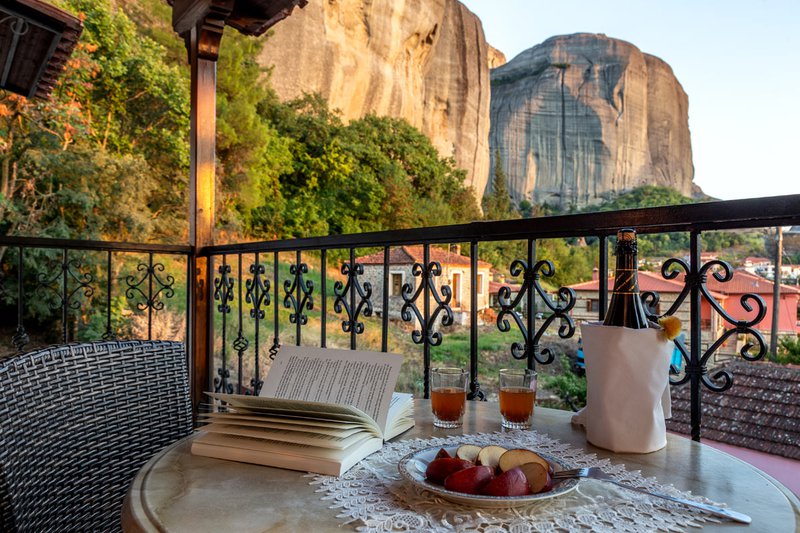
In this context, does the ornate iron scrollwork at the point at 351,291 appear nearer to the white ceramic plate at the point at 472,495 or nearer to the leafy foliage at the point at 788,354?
the white ceramic plate at the point at 472,495

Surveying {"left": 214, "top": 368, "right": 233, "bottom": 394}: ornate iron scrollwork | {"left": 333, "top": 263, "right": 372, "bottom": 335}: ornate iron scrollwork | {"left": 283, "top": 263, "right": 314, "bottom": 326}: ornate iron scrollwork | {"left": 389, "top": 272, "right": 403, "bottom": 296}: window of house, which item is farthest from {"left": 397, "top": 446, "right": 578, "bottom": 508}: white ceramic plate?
{"left": 389, "top": 272, "right": 403, "bottom": 296}: window of house

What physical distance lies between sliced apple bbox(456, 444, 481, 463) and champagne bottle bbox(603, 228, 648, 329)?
25 cm

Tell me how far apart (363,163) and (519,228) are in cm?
1534

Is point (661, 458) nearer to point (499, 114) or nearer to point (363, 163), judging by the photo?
point (363, 163)

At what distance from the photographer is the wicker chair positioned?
667 millimetres

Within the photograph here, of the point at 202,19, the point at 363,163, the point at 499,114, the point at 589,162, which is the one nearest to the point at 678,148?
the point at 589,162

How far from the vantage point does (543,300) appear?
113 centimetres

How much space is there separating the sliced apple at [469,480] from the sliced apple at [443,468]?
0.02 meters

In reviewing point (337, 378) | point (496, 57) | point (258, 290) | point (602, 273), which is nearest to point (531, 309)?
point (602, 273)

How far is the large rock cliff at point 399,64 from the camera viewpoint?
14.8m

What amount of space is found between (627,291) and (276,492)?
1.59 feet

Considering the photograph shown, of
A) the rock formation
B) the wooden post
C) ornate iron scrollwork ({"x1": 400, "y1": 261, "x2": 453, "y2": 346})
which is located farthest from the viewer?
the rock formation

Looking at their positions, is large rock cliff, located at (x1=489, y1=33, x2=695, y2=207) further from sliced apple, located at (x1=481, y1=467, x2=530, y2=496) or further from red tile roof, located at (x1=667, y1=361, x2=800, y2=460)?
sliced apple, located at (x1=481, y1=467, x2=530, y2=496)

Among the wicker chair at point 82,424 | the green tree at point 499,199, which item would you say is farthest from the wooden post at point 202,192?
the green tree at point 499,199
